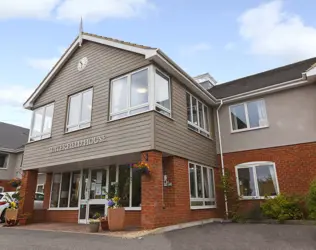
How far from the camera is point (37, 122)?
40.3 feet

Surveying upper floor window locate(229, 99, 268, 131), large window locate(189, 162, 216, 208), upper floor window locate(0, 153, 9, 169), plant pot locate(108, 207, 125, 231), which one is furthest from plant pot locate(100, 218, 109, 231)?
upper floor window locate(0, 153, 9, 169)

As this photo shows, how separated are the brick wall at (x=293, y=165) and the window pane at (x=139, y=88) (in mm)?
5931

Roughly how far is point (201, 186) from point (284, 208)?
3.17 meters

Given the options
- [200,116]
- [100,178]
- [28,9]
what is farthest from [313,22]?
[28,9]

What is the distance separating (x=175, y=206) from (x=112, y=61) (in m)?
6.22

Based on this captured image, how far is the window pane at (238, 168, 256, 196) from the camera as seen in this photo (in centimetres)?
1061

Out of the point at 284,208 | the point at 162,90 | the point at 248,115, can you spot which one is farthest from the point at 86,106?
the point at 284,208

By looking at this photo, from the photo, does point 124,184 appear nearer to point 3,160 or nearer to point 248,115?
point 248,115

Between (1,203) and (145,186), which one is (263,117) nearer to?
(145,186)

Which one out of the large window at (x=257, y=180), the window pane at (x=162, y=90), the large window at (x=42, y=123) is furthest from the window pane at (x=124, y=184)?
the large window at (x=257, y=180)

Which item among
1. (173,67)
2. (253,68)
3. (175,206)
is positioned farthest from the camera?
(253,68)

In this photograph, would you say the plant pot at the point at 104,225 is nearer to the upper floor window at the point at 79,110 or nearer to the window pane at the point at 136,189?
the window pane at the point at 136,189

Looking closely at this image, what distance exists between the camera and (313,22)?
10203mm

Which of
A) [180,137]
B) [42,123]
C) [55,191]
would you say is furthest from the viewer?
[55,191]
